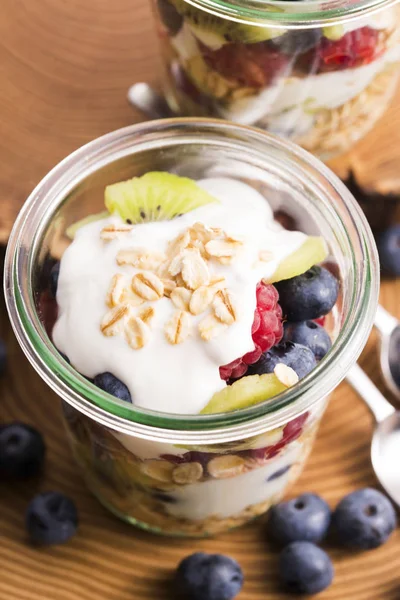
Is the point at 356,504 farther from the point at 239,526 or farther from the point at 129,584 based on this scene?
the point at 129,584

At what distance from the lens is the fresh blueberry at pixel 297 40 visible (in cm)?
114

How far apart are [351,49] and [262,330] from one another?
43 centimetres

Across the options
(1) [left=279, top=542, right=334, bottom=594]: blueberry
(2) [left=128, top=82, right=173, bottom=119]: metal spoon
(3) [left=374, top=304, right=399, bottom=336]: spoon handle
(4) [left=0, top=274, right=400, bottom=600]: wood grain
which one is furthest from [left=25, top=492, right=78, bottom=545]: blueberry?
(2) [left=128, top=82, right=173, bottom=119]: metal spoon

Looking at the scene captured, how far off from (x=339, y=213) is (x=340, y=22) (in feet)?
0.75

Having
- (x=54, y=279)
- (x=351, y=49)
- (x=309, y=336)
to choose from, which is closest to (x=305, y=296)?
(x=309, y=336)

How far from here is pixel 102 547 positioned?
1.20 meters

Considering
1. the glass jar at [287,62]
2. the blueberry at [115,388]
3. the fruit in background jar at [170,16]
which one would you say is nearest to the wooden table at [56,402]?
the glass jar at [287,62]

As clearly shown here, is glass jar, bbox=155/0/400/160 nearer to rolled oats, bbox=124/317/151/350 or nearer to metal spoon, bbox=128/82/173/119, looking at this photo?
metal spoon, bbox=128/82/173/119

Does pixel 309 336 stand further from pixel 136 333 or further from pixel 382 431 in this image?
pixel 382 431

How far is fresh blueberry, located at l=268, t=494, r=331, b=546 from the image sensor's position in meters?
1.17

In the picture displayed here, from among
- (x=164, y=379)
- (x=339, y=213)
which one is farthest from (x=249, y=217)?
(x=164, y=379)

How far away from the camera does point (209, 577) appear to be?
1.12 meters

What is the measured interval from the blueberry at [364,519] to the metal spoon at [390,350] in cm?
16

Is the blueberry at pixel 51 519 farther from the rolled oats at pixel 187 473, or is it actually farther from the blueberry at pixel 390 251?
the blueberry at pixel 390 251
